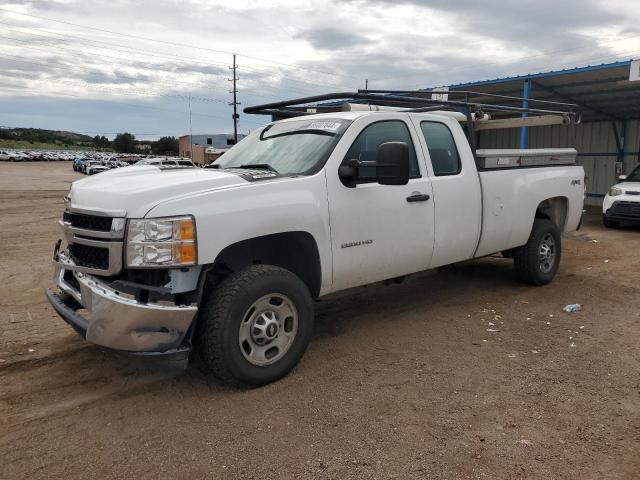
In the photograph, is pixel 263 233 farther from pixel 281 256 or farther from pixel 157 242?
pixel 157 242

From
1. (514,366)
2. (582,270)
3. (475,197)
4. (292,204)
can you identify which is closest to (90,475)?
(292,204)

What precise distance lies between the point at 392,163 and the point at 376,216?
2.05 feet

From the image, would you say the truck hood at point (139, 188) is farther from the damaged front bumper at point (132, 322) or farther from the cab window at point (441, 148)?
the cab window at point (441, 148)

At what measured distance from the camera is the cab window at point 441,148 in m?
5.11

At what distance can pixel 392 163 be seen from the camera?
394cm

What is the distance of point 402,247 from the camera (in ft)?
15.4

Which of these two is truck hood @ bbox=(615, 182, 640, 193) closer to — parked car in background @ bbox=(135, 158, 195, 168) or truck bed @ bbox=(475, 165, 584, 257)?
truck bed @ bbox=(475, 165, 584, 257)

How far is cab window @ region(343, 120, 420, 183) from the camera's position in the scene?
4.28 m

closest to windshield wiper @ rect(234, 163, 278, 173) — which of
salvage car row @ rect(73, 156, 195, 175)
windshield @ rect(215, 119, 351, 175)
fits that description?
windshield @ rect(215, 119, 351, 175)

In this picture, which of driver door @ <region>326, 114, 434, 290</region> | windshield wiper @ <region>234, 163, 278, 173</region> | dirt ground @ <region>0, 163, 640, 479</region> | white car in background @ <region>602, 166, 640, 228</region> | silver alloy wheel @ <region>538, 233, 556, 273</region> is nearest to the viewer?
dirt ground @ <region>0, 163, 640, 479</region>

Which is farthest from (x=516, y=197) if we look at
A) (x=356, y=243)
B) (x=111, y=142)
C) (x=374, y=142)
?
(x=111, y=142)

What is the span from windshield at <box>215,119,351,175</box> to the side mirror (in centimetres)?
49

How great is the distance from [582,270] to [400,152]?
5.21 metres

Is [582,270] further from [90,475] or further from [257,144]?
[90,475]
